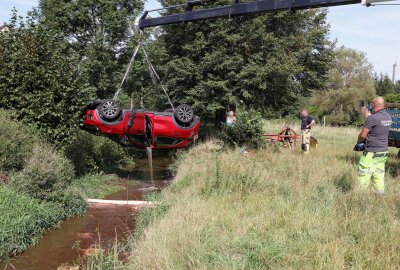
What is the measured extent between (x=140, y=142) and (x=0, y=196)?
4.37 metres

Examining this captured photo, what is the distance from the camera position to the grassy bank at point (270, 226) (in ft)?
15.2

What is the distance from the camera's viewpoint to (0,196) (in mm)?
7805

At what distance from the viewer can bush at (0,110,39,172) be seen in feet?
29.7

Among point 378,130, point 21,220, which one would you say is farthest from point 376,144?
point 21,220

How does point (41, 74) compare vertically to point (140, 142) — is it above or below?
above

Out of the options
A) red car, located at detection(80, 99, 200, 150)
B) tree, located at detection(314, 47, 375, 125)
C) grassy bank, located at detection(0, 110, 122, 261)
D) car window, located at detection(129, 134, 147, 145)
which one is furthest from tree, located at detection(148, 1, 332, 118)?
tree, located at detection(314, 47, 375, 125)

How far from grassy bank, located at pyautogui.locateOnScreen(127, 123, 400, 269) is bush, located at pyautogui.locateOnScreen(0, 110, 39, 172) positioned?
3410 millimetres

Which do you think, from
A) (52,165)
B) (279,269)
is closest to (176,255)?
(279,269)

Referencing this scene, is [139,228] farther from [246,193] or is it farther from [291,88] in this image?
[291,88]

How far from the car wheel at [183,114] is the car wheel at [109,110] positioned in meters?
1.53

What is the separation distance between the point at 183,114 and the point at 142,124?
3.69ft

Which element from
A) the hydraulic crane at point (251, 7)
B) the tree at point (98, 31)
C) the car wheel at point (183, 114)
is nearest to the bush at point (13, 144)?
the car wheel at point (183, 114)

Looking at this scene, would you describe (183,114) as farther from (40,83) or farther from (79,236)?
(79,236)

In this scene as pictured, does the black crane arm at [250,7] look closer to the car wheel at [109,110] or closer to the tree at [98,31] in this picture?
the car wheel at [109,110]
